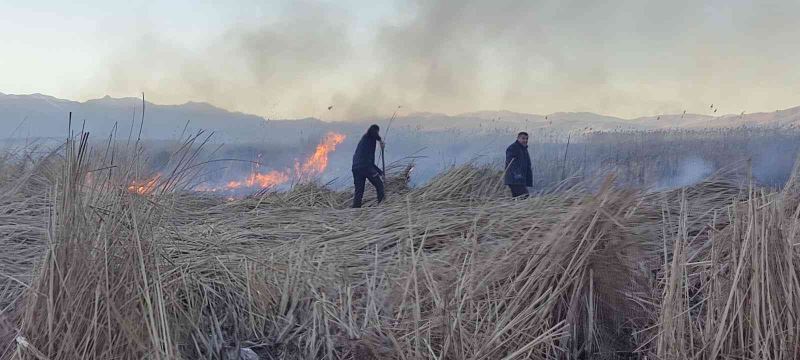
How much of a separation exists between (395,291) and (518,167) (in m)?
4.51

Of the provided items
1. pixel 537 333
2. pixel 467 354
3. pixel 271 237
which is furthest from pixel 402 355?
pixel 271 237

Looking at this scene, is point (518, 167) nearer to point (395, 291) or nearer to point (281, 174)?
point (281, 174)

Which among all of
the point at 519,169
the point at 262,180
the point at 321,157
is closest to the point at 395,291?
the point at 519,169

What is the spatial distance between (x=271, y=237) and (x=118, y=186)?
2.12m

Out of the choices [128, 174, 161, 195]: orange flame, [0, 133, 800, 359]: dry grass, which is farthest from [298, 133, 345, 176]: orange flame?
[128, 174, 161, 195]: orange flame

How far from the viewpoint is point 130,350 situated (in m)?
1.77

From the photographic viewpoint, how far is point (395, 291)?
244 centimetres

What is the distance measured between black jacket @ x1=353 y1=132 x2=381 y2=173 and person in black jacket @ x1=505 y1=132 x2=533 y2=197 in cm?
146

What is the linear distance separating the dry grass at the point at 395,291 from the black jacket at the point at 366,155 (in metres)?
3.94

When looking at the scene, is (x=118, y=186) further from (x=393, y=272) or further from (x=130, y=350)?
(x=393, y=272)

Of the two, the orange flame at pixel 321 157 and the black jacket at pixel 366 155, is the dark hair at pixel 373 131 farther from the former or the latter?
the orange flame at pixel 321 157

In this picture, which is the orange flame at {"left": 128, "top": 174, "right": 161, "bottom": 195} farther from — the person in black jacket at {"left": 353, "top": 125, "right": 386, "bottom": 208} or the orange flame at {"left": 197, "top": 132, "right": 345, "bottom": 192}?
the person in black jacket at {"left": 353, "top": 125, "right": 386, "bottom": 208}

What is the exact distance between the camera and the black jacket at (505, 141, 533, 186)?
21.7 ft

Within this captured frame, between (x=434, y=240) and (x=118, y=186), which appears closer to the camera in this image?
(x=118, y=186)
